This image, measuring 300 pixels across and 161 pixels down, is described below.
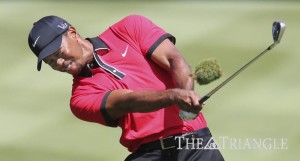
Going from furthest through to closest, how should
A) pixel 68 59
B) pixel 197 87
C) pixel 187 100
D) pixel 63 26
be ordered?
pixel 197 87
pixel 63 26
pixel 68 59
pixel 187 100

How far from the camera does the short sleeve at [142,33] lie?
4.67m

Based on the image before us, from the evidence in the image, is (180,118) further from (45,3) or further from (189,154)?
(45,3)

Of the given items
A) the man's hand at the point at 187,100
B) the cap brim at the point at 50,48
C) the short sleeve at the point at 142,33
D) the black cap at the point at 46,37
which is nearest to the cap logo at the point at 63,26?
the black cap at the point at 46,37

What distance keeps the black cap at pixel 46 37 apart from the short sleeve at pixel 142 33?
29cm

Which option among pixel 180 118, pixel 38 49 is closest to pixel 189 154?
pixel 180 118

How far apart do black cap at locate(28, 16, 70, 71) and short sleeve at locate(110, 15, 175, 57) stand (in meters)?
0.29

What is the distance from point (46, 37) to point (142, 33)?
0.50 metres

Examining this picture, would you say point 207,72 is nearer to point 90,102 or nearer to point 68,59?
point 90,102

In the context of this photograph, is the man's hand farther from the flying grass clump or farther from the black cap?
the black cap

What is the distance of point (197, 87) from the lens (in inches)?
259

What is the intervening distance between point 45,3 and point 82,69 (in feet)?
10.1

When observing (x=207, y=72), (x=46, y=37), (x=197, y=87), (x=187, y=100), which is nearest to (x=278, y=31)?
(x=207, y=72)

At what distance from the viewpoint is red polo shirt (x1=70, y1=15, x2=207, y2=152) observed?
4594mm

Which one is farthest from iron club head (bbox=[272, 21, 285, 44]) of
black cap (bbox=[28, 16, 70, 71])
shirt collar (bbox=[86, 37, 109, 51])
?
black cap (bbox=[28, 16, 70, 71])
